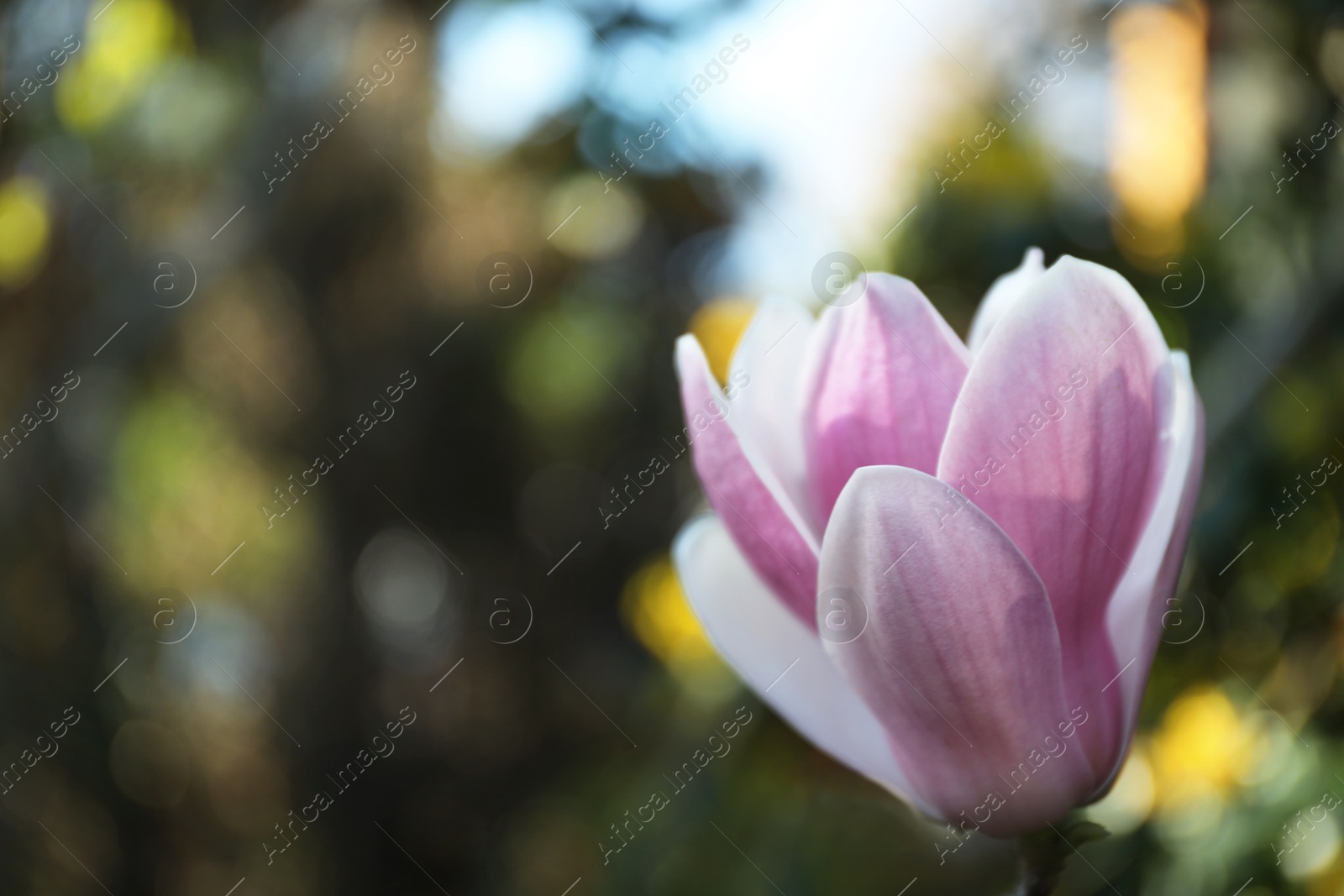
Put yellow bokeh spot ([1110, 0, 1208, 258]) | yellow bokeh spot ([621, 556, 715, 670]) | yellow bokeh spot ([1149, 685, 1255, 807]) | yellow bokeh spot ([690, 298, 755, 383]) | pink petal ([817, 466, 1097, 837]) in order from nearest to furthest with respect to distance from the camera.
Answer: pink petal ([817, 466, 1097, 837]) < yellow bokeh spot ([1149, 685, 1255, 807]) < yellow bokeh spot ([1110, 0, 1208, 258]) < yellow bokeh spot ([621, 556, 715, 670]) < yellow bokeh spot ([690, 298, 755, 383])

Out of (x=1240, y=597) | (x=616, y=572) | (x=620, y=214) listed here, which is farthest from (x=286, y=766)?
(x=1240, y=597)

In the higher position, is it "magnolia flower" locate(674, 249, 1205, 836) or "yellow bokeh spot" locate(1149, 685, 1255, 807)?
"magnolia flower" locate(674, 249, 1205, 836)

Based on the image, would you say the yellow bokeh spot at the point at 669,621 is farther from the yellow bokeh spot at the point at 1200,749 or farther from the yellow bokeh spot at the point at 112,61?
the yellow bokeh spot at the point at 112,61

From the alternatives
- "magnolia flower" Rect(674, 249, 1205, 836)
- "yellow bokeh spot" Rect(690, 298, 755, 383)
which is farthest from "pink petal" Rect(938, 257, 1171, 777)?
"yellow bokeh spot" Rect(690, 298, 755, 383)

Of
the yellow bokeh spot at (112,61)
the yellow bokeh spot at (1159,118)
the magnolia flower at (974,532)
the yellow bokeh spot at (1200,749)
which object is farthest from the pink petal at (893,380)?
the yellow bokeh spot at (112,61)

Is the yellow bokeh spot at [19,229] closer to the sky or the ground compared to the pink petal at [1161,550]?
closer to the sky

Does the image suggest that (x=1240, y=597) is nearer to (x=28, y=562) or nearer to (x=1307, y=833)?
(x=1307, y=833)

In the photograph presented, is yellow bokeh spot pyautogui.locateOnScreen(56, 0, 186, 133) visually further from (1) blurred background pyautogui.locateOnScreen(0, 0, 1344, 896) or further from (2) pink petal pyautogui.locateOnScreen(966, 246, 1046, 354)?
(2) pink petal pyautogui.locateOnScreen(966, 246, 1046, 354)
